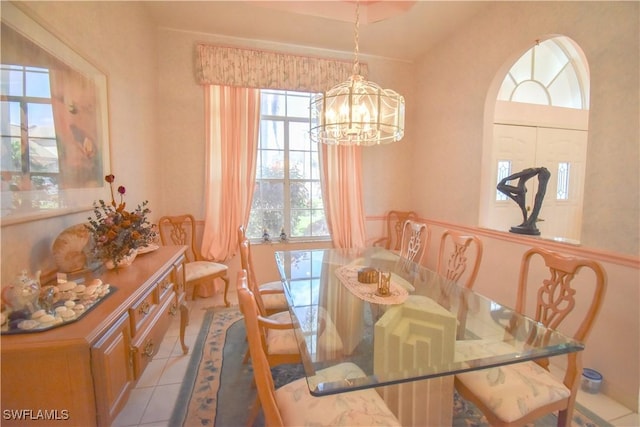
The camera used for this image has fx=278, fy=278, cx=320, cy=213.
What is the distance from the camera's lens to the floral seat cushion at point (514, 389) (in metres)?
1.13

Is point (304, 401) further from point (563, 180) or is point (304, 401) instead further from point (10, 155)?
point (563, 180)

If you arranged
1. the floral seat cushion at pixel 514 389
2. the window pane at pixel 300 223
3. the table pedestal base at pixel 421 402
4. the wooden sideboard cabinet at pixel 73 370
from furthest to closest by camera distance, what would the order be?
1. the window pane at pixel 300 223
2. the table pedestal base at pixel 421 402
3. the floral seat cushion at pixel 514 389
4. the wooden sideboard cabinet at pixel 73 370

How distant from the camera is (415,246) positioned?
2.57 meters

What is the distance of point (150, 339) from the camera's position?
131 centimetres

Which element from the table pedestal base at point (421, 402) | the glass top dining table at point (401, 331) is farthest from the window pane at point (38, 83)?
the table pedestal base at point (421, 402)

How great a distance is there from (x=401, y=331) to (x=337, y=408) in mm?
429

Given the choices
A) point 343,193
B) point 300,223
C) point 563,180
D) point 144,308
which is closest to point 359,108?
point 144,308

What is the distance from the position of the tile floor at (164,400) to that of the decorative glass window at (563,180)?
235cm

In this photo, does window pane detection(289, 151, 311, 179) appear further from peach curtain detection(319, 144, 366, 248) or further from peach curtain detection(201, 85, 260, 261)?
peach curtain detection(201, 85, 260, 261)

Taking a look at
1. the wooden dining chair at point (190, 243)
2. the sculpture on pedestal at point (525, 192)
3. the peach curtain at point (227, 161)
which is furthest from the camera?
the peach curtain at point (227, 161)

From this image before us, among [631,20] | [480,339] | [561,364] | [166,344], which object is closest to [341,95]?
[480,339]

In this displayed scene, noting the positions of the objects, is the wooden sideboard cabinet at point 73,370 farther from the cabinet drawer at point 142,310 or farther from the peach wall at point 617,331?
the peach wall at point 617,331

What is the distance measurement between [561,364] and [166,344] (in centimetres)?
303

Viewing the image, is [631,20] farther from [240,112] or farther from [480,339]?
[240,112]
